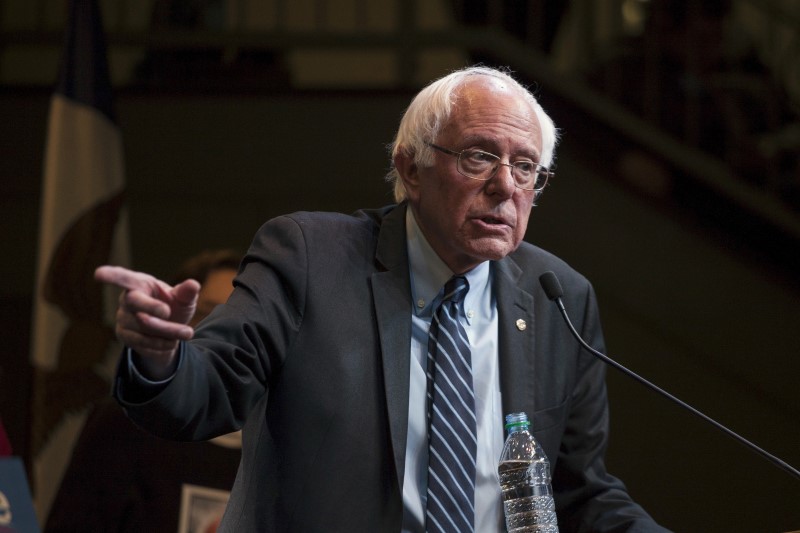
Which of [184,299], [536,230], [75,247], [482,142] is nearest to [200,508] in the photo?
[75,247]

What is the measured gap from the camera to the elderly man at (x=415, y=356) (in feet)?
6.53

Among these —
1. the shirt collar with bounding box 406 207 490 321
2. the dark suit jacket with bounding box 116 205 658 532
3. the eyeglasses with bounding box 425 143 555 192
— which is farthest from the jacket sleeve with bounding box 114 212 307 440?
the eyeglasses with bounding box 425 143 555 192

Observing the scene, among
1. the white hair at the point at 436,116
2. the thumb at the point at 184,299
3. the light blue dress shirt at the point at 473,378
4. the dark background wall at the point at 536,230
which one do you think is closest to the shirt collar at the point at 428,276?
the light blue dress shirt at the point at 473,378

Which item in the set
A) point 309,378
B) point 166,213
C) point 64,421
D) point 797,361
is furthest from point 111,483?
point 797,361

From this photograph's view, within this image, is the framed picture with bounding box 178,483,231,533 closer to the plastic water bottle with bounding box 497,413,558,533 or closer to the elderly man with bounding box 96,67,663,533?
the elderly man with bounding box 96,67,663,533

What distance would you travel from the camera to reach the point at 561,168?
5.48 metres

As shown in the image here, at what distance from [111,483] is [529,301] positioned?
1.67 meters

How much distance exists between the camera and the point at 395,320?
215 cm

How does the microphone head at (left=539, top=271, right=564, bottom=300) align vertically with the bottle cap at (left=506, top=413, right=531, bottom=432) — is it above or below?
above

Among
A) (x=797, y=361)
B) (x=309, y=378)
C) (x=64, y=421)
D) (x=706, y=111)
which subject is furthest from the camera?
(x=706, y=111)

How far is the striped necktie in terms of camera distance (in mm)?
2018

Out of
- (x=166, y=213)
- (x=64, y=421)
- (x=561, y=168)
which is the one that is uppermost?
(x=561, y=168)

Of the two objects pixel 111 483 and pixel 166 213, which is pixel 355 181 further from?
pixel 111 483

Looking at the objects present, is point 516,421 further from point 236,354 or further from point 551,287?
point 236,354
